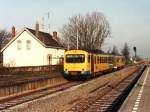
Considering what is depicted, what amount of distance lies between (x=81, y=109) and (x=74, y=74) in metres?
21.7

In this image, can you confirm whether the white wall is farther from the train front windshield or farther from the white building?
the train front windshield

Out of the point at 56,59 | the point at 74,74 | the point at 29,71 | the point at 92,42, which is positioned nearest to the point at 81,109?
the point at 74,74

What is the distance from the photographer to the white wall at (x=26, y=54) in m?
67.8

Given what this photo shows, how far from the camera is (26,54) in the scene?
68.6 metres

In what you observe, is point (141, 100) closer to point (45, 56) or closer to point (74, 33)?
point (45, 56)

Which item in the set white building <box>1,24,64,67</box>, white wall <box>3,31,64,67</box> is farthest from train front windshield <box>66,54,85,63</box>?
white wall <box>3,31,64,67</box>

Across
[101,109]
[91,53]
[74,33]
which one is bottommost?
[101,109]

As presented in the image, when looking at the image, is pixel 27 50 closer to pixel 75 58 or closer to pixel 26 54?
pixel 26 54

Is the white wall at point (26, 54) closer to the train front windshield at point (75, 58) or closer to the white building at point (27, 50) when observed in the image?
the white building at point (27, 50)

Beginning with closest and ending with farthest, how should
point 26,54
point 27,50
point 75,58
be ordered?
1. point 75,58
2. point 26,54
3. point 27,50

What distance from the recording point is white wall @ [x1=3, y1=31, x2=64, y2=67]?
67750mm

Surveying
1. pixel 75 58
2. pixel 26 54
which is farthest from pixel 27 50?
pixel 75 58

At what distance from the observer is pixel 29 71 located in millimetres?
49625

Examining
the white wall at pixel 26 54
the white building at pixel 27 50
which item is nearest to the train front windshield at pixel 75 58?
the white building at pixel 27 50
